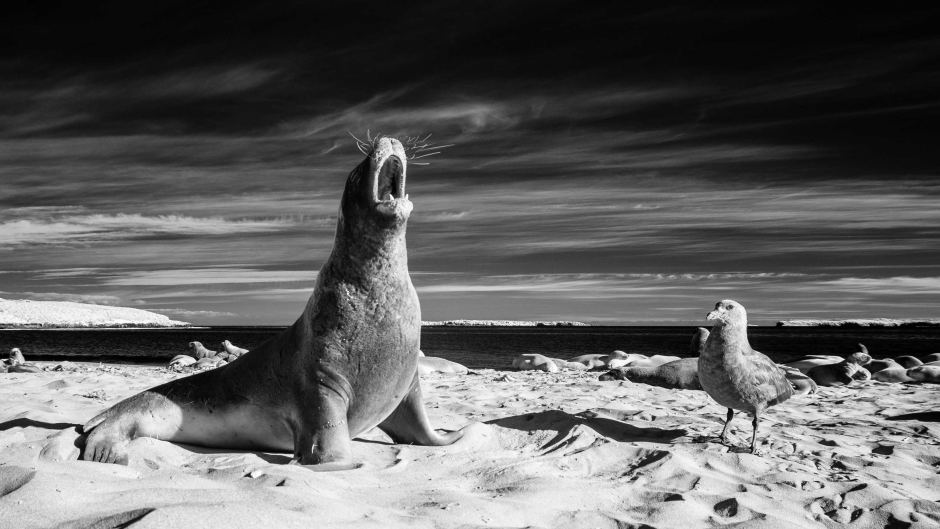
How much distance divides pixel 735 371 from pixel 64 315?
161m

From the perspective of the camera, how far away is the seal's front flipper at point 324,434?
181 inches

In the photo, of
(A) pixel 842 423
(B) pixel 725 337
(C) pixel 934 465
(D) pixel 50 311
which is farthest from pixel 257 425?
(D) pixel 50 311

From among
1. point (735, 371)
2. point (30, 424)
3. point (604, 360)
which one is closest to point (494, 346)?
point (604, 360)

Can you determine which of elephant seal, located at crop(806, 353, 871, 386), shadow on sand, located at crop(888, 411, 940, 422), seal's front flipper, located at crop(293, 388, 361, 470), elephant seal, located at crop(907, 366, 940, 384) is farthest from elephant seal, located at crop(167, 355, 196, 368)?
elephant seal, located at crop(907, 366, 940, 384)

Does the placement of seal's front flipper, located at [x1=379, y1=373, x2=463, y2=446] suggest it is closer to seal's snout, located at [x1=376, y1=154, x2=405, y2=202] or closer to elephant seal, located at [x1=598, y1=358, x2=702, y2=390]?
seal's snout, located at [x1=376, y1=154, x2=405, y2=202]

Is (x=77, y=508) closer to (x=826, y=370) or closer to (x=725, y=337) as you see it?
(x=725, y=337)

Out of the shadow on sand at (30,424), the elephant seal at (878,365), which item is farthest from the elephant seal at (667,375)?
the shadow on sand at (30,424)

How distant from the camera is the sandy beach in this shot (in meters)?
3.02

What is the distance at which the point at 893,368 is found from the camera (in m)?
13.8

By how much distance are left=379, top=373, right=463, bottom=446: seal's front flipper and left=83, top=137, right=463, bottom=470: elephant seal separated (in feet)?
0.61

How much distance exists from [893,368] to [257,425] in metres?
13.2

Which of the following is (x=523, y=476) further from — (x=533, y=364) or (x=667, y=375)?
(x=533, y=364)

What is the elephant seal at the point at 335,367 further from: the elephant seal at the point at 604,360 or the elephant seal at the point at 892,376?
the elephant seal at the point at 604,360

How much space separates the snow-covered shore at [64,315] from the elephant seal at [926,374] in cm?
14577
